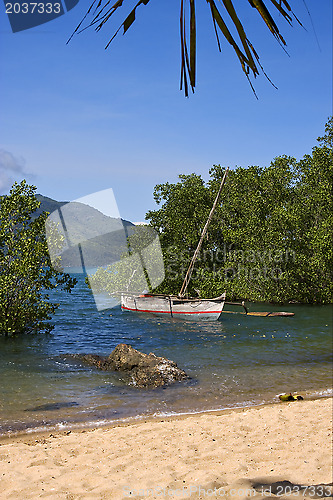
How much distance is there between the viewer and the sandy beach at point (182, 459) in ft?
22.0

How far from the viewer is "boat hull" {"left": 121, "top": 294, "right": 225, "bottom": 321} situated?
3325 centimetres

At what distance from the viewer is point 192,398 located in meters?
13.9

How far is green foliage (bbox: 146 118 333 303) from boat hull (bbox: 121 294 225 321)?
421 inches

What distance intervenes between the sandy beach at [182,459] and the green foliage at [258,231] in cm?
3336

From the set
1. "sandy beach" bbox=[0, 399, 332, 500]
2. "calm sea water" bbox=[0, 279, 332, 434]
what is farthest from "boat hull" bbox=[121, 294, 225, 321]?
"sandy beach" bbox=[0, 399, 332, 500]

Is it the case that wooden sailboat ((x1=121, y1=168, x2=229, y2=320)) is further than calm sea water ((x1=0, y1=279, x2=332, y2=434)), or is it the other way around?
wooden sailboat ((x1=121, y1=168, x2=229, y2=320))

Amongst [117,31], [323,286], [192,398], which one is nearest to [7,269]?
[192,398]

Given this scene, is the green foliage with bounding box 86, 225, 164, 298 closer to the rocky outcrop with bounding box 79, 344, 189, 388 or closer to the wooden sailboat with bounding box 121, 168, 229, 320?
the wooden sailboat with bounding box 121, 168, 229, 320

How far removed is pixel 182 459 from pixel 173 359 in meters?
12.0

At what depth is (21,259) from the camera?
2253 cm

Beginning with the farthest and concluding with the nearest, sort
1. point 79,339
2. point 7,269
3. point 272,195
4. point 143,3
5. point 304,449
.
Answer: point 272,195 → point 79,339 → point 7,269 → point 304,449 → point 143,3

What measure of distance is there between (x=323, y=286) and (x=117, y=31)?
45296mm

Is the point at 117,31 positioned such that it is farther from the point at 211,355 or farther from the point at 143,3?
the point at 211,355

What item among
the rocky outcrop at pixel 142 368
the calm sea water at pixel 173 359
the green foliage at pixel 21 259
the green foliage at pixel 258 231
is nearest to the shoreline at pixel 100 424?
the calm sea water at pixel 173 359
